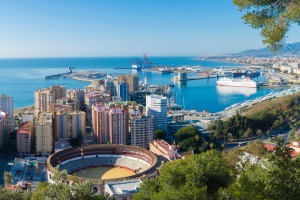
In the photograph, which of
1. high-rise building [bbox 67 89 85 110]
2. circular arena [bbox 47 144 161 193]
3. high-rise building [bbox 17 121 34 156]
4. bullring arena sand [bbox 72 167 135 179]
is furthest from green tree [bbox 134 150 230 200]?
high-rise building [bbox 67 89 85 110]

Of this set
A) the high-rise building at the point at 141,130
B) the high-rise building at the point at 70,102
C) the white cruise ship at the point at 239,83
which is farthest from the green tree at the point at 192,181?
the white cruise ship at the point at 239,83

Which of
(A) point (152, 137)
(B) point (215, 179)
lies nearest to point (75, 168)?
(A) point (152, 137)

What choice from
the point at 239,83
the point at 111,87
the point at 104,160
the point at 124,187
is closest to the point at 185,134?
the point at 104,160

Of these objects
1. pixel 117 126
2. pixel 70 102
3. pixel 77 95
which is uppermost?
pixel 77 95

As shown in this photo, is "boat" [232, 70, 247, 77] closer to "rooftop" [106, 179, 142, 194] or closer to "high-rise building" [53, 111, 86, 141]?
"high-rise building" [53, 111, 86, 141]

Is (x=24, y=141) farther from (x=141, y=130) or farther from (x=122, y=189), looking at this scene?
(x=122, y=189)

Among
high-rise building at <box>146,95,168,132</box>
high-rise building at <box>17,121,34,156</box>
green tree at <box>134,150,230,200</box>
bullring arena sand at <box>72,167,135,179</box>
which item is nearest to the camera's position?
green tree at <box>134,150,230,200</box>
